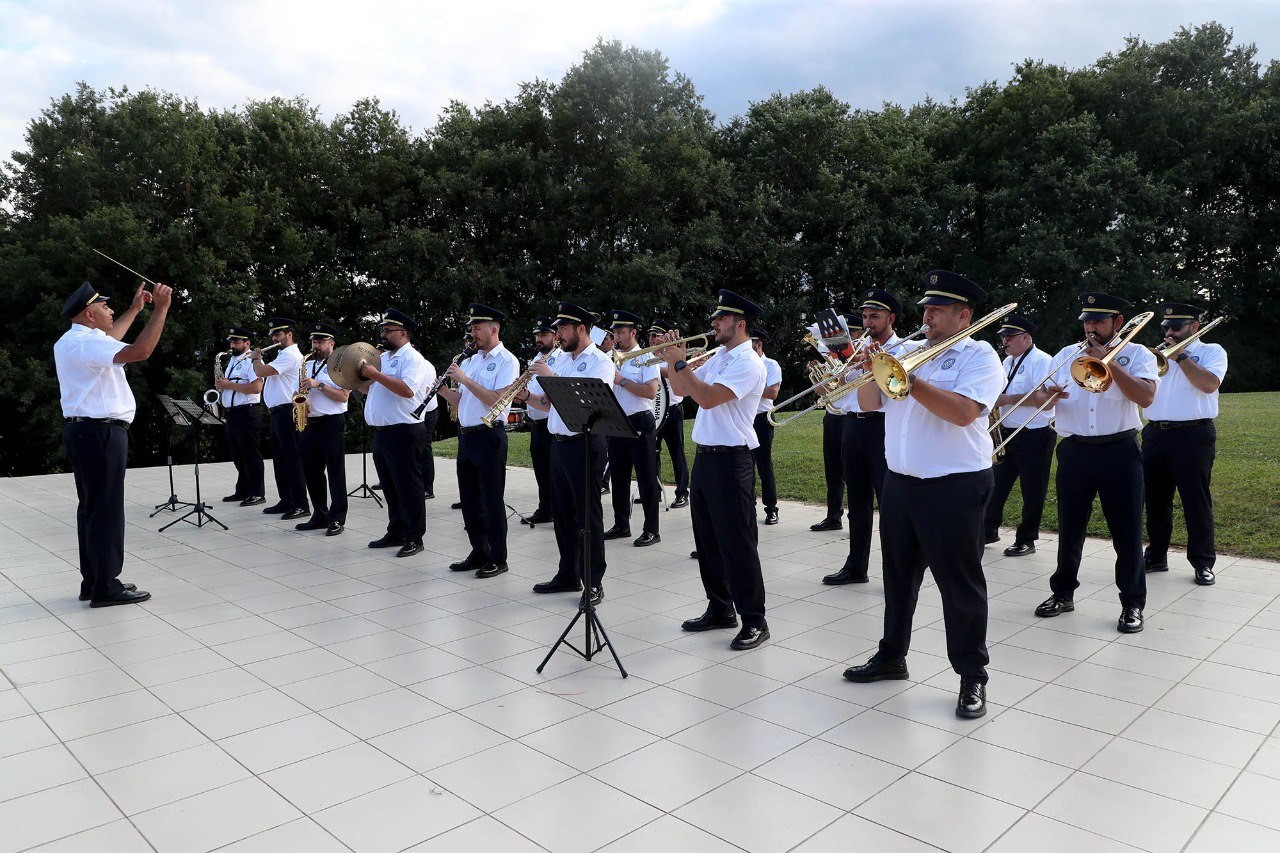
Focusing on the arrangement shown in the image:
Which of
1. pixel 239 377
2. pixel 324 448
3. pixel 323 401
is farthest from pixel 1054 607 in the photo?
pixel 239 377

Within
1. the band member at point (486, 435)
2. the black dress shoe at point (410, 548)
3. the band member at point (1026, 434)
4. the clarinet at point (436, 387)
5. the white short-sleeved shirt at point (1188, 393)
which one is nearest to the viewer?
the white short-sleeved shirt at point (1188, 393)

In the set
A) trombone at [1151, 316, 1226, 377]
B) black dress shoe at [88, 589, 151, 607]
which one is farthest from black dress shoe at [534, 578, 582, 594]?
trombone at [1151, 316, 1226, 377]

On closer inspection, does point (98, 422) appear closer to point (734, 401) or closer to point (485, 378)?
point (485, 378)

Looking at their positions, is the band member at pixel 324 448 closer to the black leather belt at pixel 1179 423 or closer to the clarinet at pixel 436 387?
the clarinet at pixel 436 387

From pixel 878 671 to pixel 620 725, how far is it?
1558mm

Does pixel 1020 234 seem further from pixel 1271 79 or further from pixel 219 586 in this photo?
pixel 219 586

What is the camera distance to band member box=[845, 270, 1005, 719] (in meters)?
4.29

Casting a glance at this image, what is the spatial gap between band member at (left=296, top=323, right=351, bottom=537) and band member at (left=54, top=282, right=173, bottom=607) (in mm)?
2751

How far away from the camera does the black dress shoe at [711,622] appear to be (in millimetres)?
5941

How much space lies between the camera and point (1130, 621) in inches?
226

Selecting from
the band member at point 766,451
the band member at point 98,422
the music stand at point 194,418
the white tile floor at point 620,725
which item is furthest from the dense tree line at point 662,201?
the white tile floor at point 620,725

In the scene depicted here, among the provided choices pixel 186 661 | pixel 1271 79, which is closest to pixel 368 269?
pixel 186 661

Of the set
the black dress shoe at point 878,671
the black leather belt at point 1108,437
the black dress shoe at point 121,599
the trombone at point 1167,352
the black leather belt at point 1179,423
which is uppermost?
the trombone at point 1167,352

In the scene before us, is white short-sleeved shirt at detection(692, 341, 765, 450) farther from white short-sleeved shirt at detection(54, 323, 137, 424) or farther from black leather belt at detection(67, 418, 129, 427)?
black leather belt at detection(67, 418, 129, 427)
